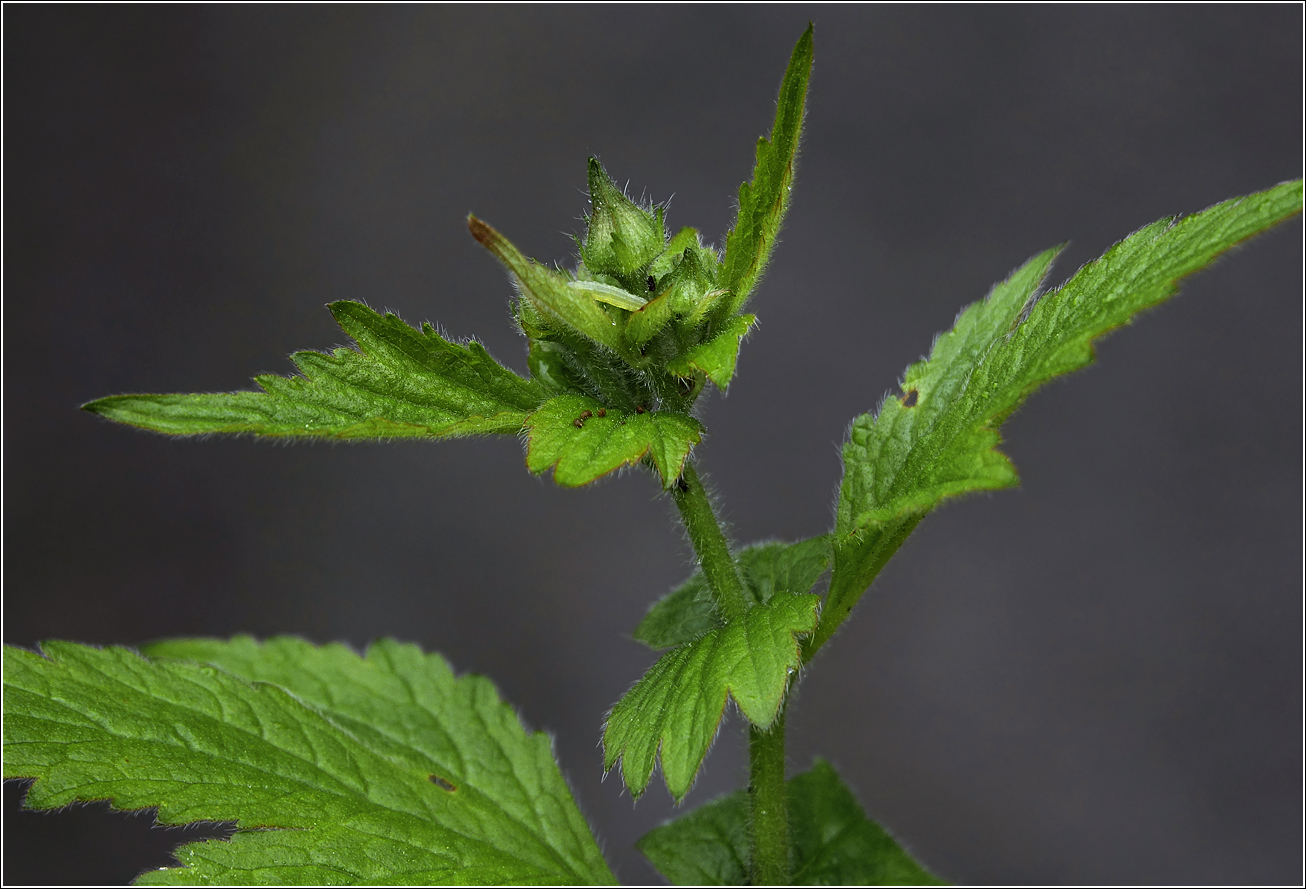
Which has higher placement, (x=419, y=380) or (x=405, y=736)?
(x=419, y=380)

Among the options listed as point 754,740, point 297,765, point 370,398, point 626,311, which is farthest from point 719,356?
point 297,765

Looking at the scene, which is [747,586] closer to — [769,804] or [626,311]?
[769,804]

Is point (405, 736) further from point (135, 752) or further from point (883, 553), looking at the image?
point (883, 553)

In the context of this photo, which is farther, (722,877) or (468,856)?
(722,877)

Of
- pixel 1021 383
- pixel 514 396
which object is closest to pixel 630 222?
pixel 514 396

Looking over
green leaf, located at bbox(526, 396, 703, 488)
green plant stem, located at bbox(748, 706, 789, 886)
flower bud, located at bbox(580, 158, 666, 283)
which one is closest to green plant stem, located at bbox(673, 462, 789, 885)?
green plant stem, located at bbox(748, 706, 789, 886)

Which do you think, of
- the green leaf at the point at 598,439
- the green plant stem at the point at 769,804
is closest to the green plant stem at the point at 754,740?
the green plant stem at the point at 769,804

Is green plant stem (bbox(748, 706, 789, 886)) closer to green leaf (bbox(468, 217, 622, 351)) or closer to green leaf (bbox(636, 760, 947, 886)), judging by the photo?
green leaf (bbox(636, 760, 947, 886))
